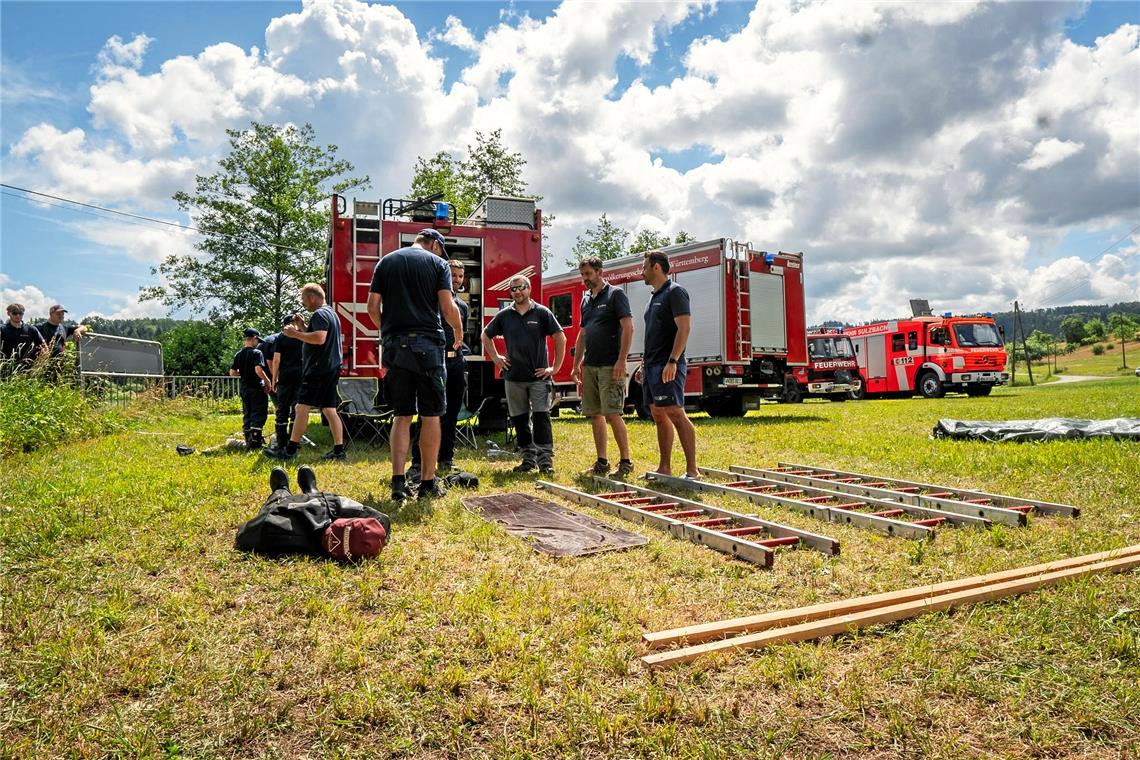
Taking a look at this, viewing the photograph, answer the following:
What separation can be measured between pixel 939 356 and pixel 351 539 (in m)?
23.5

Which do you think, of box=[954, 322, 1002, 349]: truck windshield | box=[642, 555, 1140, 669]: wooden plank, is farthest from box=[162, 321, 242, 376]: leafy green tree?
box=[642, 555, 1140, 669]: wooden plank

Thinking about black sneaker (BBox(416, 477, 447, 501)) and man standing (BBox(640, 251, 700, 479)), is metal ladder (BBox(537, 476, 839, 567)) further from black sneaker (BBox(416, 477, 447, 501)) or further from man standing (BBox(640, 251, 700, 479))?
black sneaker (BBox(416, 477, 447, 501))

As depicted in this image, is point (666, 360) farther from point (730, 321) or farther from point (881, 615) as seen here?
point (730, 321)

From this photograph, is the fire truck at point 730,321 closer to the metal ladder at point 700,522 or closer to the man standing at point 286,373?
the man standing at point 286,373

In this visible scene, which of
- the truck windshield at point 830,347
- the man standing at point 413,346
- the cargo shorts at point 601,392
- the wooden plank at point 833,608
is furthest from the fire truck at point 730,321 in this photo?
the truck windshield at point 830,347

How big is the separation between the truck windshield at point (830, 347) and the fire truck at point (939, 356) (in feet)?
3.53

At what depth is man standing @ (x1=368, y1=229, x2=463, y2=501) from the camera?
496cm

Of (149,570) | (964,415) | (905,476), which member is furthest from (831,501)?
(964,415)

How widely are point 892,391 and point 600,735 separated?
25.3 m

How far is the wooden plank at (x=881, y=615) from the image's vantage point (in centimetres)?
226

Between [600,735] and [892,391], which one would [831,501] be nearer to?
[600,735]

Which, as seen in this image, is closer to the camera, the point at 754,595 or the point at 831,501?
the point at 754,595

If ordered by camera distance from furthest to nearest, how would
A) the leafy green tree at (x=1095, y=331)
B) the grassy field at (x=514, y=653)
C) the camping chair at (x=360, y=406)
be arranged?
the leafy green tree at (x=1095, y=331) → the camping chair at (x=360, y=406) → the grassy field at (x=514, y=653)

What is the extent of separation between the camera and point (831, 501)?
5.14m
